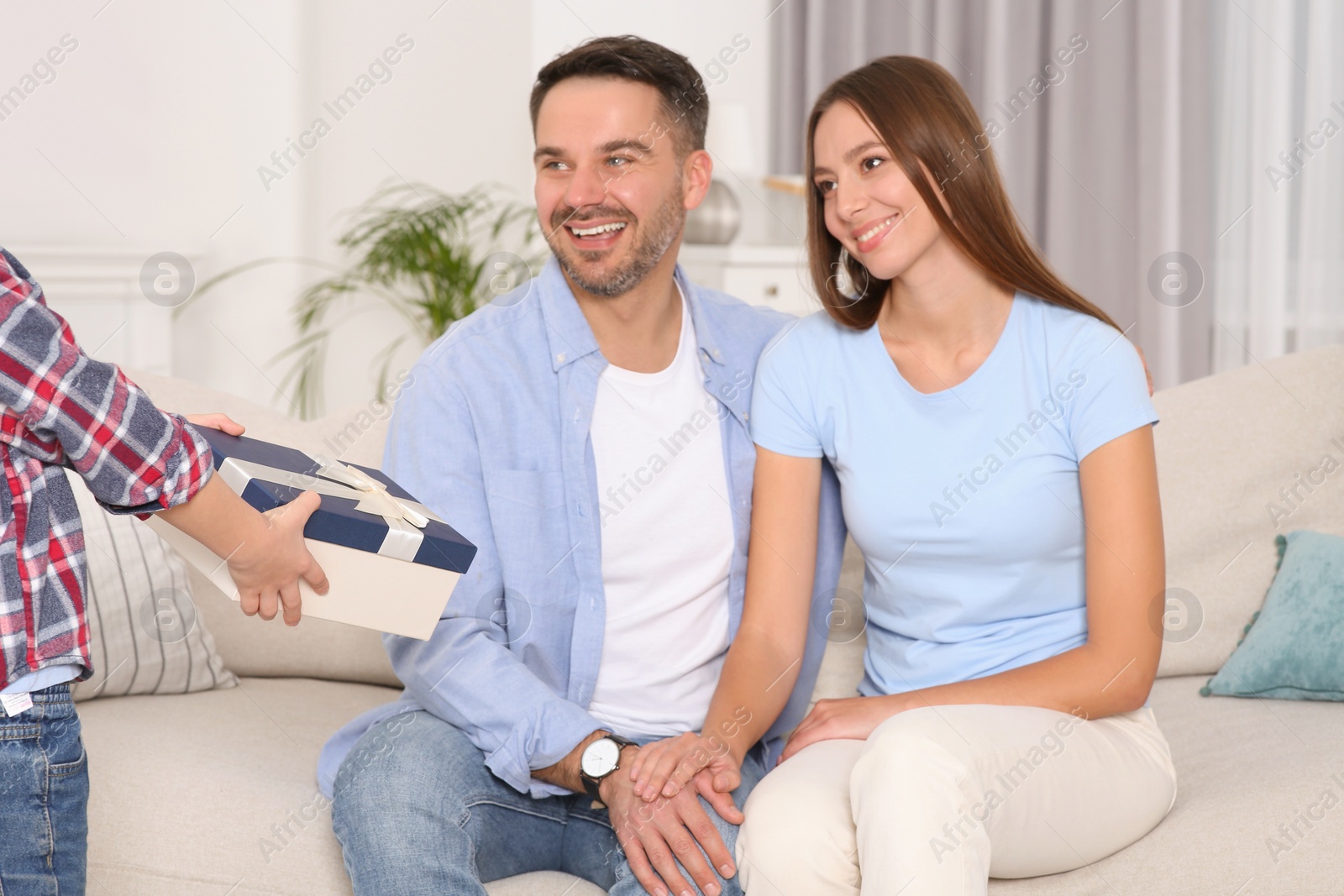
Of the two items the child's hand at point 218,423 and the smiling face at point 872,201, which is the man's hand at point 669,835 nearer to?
the child's hand at point 218,423

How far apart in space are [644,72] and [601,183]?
0.54 ft

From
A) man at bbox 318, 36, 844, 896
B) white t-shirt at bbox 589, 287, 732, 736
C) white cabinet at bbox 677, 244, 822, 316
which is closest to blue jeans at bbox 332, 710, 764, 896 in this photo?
man at bbox 318, 36, 844, 896

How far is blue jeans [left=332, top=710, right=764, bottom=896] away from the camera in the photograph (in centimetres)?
113

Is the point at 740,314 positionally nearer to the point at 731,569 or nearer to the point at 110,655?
the point at 731,569

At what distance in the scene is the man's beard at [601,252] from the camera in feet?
5.01

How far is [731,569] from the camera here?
58.1 inches

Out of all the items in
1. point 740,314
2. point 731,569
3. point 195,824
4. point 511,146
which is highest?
point 511,146

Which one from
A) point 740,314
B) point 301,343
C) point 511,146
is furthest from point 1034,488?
point 511,146

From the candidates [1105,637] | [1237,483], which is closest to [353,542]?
[1105,637]

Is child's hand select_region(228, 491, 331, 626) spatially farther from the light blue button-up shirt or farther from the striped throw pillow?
the striped throw pillow

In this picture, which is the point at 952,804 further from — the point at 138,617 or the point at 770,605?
the point at 138,617

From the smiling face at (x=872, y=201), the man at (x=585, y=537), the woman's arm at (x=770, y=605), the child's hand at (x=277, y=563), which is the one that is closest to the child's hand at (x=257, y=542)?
the child's hand at (x=277, y=563)

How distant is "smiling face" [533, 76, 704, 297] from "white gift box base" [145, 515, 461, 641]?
567 mm

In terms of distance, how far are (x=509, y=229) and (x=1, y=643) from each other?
2932 mm
